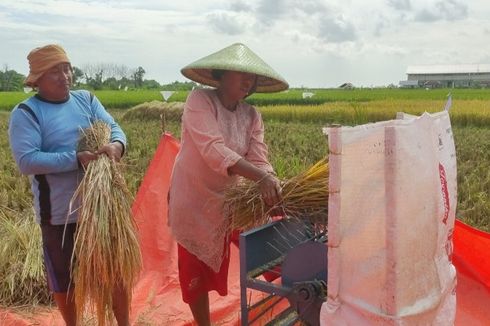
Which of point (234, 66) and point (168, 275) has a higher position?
point (234, 66)

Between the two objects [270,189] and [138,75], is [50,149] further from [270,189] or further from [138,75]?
[138,75]

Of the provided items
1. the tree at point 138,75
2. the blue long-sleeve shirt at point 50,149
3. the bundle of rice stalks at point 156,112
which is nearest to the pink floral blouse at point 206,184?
the blue long-sleeve shirt at point 50,149

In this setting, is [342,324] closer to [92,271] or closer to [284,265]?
[284,265]

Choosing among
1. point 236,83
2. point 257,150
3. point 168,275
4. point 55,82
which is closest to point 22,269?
point 168,275

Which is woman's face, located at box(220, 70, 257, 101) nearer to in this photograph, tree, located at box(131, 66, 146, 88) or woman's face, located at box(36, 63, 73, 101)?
woman's face, located at box(36, 63, 73, 101)

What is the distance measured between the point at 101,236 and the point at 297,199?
87 cm

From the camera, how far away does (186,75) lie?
8.61ft

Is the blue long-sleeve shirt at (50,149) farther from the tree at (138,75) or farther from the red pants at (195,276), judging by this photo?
the tree at (138,75)

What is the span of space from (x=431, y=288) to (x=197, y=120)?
3.84 feet

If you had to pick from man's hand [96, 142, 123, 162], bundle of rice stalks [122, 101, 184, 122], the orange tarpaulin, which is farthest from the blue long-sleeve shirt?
bundle of rice stalks [122, 101, 184, 122]

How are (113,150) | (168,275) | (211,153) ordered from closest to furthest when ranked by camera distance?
(211,153)
(113,150)
(168,275)

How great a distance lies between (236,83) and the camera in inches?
95.9

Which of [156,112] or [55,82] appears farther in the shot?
[156,112]

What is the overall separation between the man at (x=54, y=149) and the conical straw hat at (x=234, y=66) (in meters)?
0.50
